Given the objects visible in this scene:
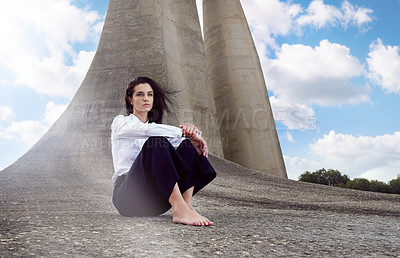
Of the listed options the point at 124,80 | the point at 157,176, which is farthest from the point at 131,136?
the point at 124,80

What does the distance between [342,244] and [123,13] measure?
12.4 m

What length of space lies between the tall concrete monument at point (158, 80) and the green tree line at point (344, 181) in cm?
694

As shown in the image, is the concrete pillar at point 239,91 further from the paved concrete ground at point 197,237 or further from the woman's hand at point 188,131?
the woman's hand at point 188,131

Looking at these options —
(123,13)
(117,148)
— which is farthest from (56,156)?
(117,148)

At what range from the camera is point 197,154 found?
2.83 meters

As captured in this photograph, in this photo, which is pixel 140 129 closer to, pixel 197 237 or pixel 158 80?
pixel 197 237

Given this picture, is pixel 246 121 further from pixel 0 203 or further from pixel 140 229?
pixel 140 229

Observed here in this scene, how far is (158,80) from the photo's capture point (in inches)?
463

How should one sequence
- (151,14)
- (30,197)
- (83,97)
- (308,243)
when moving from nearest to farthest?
(308,243) → (30,197) → (83,97) → (151,14)

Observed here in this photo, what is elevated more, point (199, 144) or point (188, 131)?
point (188, 131)

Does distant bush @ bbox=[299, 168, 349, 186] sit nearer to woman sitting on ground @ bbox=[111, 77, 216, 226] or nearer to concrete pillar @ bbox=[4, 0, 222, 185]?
concrete pillar @ bbox=[4, 0, 222, 185]

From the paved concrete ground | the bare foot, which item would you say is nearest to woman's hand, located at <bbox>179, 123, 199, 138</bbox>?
the bare foot

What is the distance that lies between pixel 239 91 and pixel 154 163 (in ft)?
46.4

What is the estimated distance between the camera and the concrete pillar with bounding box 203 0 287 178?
51.1ft
